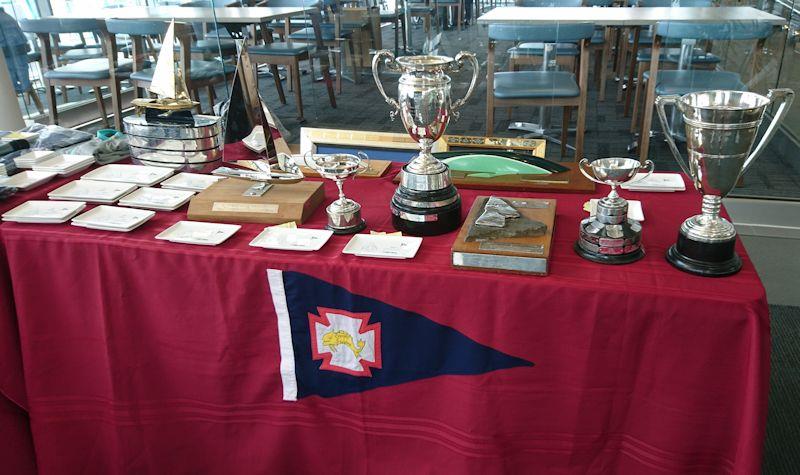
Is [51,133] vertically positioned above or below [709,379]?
above

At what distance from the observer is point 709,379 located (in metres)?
0.85

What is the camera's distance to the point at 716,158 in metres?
0.84

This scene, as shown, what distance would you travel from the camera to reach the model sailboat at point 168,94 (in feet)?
4.35

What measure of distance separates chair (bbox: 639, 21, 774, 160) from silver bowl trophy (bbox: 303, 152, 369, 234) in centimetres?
200

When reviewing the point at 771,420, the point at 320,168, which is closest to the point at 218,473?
the point at 320,168

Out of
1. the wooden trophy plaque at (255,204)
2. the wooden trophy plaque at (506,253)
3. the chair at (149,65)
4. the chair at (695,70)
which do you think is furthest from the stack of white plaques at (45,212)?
the chair at (695,70)

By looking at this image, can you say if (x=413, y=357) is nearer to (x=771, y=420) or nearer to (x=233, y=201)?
(x=233, y=201)

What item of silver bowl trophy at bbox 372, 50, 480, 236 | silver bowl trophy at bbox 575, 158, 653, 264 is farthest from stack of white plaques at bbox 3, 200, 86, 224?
silver bowl trophy at bbox 575, 158, 653, 264

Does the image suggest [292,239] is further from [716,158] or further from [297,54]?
[297,54]

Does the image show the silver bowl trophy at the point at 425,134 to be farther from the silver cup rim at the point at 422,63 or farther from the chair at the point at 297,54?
the chair at the point at 297,54

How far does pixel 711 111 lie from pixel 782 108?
0.47 feet

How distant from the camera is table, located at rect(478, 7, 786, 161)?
2469mm

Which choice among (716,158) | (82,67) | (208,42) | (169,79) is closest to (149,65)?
(82,67)

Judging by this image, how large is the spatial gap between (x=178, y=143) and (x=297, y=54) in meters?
2.43
